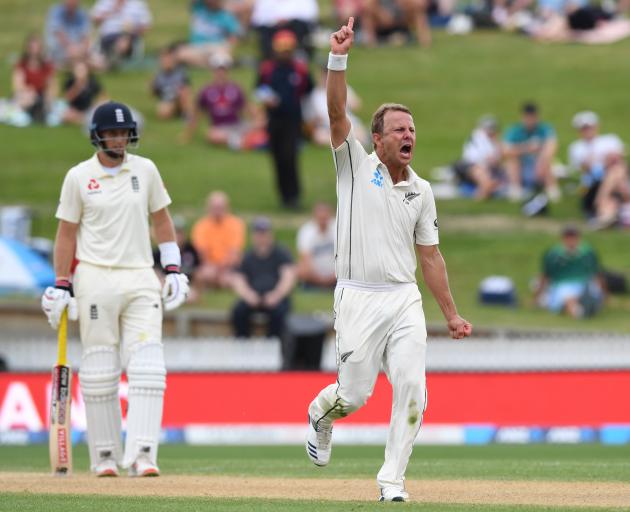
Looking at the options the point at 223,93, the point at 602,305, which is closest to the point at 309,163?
the point at 223,93

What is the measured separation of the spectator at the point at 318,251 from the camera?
63.1 ft

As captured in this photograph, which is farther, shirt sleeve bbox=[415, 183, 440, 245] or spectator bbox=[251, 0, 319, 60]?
spectator bbox=[251, 0, 319, 60]

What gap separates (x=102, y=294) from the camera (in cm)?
1023

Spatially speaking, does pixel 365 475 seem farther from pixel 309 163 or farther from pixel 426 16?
pixel 426 16

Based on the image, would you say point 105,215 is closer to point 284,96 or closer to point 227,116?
point 284,96

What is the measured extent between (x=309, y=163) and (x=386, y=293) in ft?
53.5

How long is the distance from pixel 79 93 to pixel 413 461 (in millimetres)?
14968

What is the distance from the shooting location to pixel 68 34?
28375 mm

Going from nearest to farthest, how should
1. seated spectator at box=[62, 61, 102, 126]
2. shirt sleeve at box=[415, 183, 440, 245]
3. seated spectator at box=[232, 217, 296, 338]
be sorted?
shirt sleeve at box=[415, 183, 440, 245] → seated spectator at box=[232, 217, 296, 338] → seated spectator at box=[62, 61, 102, 126]

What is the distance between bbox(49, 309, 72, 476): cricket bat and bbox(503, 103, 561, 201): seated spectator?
12.6 meters

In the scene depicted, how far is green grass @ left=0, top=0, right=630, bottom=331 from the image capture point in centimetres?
2081

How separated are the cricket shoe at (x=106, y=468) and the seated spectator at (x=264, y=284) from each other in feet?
23.5

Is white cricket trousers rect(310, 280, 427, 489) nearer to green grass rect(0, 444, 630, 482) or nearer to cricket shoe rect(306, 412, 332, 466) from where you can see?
cricket shoe rect(306, 412, 332, 466)

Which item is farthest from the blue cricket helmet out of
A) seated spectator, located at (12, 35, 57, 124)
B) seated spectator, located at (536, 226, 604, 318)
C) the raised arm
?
seated spectator, located at (12, 35, 57, 124)
